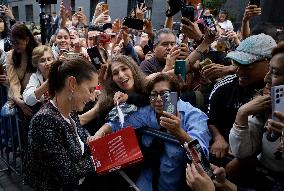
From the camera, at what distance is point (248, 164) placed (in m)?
2.36

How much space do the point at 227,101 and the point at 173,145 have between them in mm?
692

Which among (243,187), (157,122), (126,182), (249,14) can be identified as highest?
(249,14)

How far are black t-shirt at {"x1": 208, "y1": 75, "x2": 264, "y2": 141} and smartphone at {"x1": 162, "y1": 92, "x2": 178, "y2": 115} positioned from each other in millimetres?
740

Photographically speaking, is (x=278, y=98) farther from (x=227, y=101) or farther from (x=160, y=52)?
(x=160, y=52)

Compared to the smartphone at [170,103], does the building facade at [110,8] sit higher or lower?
lower

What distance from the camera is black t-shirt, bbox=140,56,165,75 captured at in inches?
171

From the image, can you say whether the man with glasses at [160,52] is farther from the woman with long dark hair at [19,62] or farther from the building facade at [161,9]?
the building facade at [161,9]

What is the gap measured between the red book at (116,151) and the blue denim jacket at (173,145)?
0.19 meters

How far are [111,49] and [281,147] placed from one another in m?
4.14

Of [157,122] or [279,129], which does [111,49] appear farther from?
[279,129]

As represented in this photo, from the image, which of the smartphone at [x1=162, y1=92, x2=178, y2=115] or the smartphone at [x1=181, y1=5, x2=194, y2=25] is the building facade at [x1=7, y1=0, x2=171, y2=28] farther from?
the smartphone at [x1=162, y1=92, x2=178, y2=115]

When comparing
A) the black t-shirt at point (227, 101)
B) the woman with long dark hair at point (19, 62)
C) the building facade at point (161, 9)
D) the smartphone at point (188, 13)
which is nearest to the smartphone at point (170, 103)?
the black t-shirt at point (227, 101)

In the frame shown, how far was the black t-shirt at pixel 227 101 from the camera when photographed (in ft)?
9.38

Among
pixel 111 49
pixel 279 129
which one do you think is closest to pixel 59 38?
pixel 111 49
